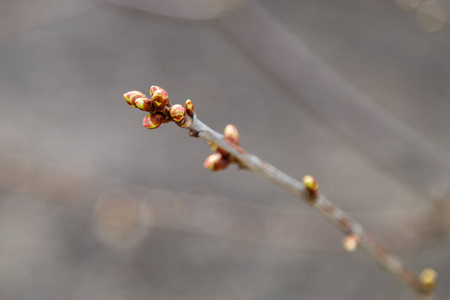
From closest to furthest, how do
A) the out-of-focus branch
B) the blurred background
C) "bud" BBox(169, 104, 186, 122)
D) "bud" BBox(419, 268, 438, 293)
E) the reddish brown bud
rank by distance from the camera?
"bud" BBox(169, 104, 186, 122) < the reddish brown bud < "bud" BBox(419, 268, 438, 293) < the out-of-focus branch < the blurred background

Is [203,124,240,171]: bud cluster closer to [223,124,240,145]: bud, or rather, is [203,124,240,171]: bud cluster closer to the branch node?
[223,124,240,145]: bud

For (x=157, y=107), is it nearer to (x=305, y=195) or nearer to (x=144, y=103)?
(x=144, y=103)

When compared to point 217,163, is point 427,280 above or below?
above

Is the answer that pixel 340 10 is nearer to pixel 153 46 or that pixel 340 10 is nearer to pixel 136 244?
pixel 153 46

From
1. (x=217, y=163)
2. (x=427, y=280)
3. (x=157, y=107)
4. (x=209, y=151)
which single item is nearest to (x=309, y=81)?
(x=427, y=280)

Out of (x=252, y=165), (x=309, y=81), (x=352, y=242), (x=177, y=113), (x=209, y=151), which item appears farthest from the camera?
(x=209, y=151)

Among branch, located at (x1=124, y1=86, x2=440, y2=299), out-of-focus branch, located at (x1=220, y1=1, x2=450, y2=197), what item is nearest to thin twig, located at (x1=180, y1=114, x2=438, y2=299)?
branch, located at (x1=124, y1=86, x2=440, y2=299)
